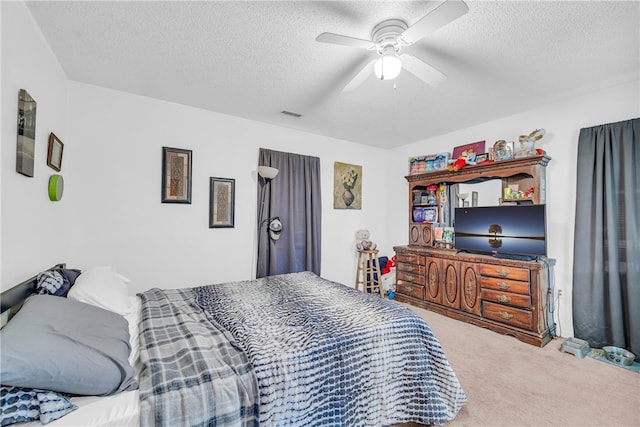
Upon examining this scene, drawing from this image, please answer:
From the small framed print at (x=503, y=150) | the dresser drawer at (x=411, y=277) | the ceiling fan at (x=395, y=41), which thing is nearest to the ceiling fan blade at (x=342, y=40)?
the ceiling fan at (x=395, y=41)

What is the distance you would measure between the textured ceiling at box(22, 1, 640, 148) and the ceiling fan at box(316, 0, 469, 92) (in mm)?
88

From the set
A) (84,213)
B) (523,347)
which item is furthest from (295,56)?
(523,347)

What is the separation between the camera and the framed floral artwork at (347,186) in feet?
14.6

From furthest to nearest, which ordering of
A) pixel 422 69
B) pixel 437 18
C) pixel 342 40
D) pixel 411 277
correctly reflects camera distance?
pixel 411 277, pixel 422 69, pixel 342 40, pixel 437 18

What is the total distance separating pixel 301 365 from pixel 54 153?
246 centimetres

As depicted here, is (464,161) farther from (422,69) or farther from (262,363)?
(262,363)

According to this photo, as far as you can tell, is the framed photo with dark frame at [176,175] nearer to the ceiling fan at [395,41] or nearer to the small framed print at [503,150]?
the ceiling fan at [395,41]

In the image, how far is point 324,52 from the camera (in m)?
2.11

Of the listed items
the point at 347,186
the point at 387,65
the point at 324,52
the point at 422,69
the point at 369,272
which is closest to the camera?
the point at 387,65

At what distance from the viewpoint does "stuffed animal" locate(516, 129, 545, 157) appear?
303 centimetres

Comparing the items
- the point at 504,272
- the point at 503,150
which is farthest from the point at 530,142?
the point at 504,272

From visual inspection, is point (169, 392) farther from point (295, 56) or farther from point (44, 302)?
point (295, 56)

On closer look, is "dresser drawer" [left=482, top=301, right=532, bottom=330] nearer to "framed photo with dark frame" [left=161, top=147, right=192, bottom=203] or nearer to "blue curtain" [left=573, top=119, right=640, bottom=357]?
"blue curtain" [left=573, top=119, right=640, bottom=357]

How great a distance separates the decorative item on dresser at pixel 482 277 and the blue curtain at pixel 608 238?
305mm
